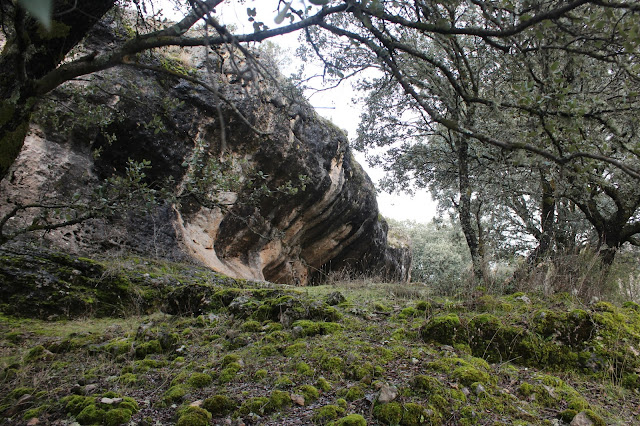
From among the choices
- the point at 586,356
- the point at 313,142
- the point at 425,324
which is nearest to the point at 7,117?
the point at 425,324

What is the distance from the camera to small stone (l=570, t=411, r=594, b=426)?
266 cm

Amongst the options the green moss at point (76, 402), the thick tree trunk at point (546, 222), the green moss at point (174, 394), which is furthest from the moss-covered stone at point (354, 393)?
the thick tree trunk at point (546, 222)

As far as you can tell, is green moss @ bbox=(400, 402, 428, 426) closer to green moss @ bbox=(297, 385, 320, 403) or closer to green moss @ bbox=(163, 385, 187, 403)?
green moss @ bbox=(297, 385, 320, 403)

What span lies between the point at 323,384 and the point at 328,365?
0.99 ft

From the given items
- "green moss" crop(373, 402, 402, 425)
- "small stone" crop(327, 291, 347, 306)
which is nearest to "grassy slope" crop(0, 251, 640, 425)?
"green moss" crop(373, 402, 402, 425)

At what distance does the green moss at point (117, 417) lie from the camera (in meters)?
2.61

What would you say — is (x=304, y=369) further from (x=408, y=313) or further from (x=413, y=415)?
(x=408, y=313)

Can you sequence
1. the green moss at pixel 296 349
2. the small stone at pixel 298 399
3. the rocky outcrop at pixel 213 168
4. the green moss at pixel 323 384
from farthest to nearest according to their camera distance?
the rocky outcrop at pixel 213 168 < the green moss at pixel 296 349 < the green moss at pixel 323 384 < the small stone at pixel 298 399

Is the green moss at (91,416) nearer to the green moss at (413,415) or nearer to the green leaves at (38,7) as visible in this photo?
the green moss at (413,415)

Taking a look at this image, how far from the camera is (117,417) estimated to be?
8.66ft

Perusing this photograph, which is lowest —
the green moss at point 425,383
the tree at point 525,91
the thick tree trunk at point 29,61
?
the green moss at point 425,383

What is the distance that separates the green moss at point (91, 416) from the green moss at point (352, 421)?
1.66 m

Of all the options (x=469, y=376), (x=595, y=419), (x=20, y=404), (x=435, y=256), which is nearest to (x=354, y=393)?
(x=469, y=376)

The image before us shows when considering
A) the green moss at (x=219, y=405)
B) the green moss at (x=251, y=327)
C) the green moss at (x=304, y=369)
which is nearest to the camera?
the green moss at (x=219, y=405)
